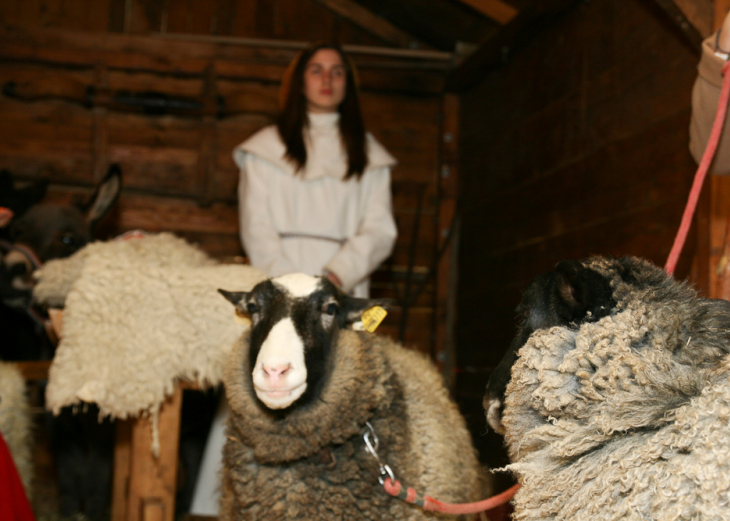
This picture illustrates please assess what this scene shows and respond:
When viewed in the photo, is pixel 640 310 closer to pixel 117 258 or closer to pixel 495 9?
pixel 117 258

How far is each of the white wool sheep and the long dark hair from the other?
1907mm

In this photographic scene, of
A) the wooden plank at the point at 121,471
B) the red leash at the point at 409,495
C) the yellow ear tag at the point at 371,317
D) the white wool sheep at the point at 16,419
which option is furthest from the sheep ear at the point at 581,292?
the wooden plank at the point at 121,471

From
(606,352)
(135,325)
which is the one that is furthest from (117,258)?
(606,352)

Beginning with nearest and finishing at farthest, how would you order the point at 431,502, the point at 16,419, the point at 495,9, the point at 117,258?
the point at 431,502 → the point at 16,419 → the point at 117,258 → the point at 495,9

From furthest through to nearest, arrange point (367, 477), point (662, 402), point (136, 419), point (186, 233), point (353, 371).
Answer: point (186, 233) < point (136, 419) < point (353, 371) < point (367, 477) < point (662, 402)

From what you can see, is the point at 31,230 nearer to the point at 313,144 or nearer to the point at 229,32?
the point at 313,144

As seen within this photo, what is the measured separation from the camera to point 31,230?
446 cm

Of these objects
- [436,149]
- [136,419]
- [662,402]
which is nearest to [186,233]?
[436,149]

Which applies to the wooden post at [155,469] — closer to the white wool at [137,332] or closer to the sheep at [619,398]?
the white wool at [137,332]

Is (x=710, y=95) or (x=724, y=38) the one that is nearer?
(x=724, y=38)

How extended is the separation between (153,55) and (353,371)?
464 cm

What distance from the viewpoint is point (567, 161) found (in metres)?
4.04

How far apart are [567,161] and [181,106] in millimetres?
3570

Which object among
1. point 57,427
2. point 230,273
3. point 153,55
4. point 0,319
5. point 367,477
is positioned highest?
point 153,55
